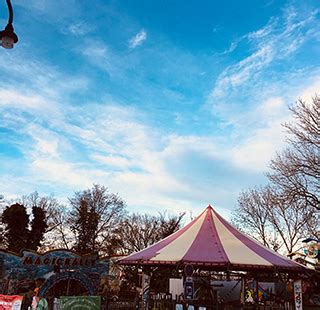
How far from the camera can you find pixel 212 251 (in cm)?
1129

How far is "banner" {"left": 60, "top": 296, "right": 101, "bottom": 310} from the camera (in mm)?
8844

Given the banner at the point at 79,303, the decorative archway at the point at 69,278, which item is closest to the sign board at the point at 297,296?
the banner at the point at 79,303

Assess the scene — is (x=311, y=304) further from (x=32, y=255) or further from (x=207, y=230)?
(x=32, y=255)

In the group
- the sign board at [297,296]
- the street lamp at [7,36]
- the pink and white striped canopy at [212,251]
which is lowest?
the sign board at [297,296]

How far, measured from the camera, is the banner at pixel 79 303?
8844mm

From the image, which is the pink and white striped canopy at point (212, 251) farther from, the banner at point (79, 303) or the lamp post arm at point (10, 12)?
the lamp post arm at point (10, 12)

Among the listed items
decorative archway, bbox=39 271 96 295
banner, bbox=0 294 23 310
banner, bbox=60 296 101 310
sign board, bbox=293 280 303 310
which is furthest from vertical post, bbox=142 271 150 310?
decorative archway, bbox=39 271 96 295

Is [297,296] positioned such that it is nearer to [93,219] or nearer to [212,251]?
[212,251]

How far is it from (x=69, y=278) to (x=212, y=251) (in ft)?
44.5

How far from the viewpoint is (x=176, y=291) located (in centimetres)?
1819

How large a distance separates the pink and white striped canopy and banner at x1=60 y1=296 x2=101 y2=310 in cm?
253

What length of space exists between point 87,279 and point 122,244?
9.60 meters

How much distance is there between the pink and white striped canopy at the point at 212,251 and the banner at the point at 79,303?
253cm

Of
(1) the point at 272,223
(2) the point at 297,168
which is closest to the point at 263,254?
(2) the point at 297,168
